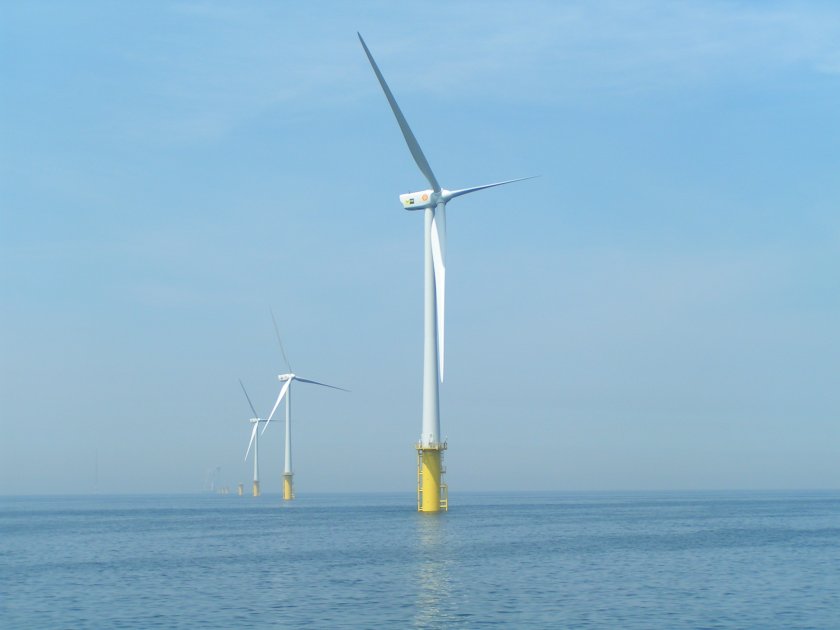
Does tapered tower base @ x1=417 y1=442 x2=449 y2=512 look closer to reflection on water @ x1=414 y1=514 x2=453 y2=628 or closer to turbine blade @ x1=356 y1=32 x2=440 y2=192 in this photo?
reflection on water @ x1=414 y1=514 x2=453 y2=628

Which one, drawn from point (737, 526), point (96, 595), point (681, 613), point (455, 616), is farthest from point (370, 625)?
point (737, 526)

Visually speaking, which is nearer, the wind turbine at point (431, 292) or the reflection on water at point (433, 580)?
the reflection on water at point (433, 580)

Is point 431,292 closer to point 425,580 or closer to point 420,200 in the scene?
point 420,200

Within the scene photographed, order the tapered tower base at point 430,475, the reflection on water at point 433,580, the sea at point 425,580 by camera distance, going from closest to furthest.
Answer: the reflection on water at point 433,580 < the sea at point 425,580 < the tapered tower base at point 430,475

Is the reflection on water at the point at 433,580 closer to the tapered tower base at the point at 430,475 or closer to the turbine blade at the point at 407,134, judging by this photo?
the tapered tower base at the point at 430,475

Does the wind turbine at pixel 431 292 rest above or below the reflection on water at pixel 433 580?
above

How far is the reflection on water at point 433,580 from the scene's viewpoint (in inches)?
1893

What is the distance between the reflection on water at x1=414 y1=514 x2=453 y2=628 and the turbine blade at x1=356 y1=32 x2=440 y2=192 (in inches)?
1462

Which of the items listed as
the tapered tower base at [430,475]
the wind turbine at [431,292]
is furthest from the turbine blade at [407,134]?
the tapered tower base at [430,475]

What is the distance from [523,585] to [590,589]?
3850 millimetres

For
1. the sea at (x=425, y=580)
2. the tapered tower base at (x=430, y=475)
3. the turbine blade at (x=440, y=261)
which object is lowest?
the sea at (x=425, y=580)

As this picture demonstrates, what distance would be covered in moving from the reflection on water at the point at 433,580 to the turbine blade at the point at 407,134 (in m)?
37.1

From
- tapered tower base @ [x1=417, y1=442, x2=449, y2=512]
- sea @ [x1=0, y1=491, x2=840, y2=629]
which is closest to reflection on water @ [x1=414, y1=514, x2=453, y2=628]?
sea @ [x1=0, y1=491, x2=840, y2=629]

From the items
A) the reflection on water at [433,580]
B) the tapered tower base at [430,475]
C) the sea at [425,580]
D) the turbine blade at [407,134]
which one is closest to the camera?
the reflection on water at [433,580]
